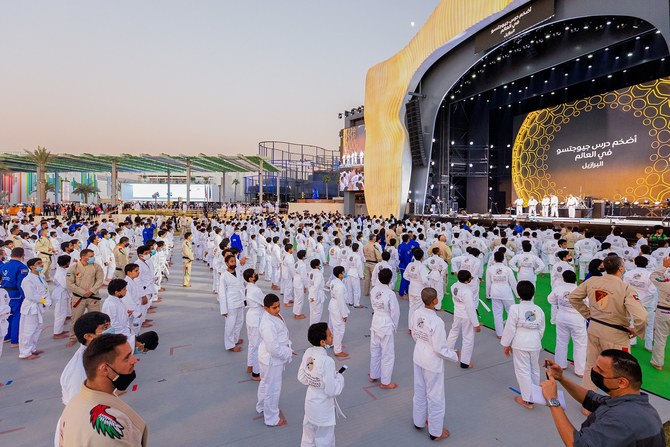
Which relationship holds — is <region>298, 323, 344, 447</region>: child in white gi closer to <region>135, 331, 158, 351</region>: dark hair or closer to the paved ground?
the paved ground

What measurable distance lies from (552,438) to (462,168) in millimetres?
29763

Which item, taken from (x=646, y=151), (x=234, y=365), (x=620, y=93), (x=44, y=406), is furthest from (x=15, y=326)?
(x=620, y=93)

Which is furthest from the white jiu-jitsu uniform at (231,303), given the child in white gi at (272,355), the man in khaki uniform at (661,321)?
the man in khaki uniform at (661,321)

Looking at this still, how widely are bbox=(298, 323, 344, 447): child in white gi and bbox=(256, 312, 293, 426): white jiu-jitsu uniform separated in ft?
2.63

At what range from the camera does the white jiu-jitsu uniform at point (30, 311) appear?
6043 millimetres

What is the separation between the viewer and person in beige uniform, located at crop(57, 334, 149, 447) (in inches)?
68.2

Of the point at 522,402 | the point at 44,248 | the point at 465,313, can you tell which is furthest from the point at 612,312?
the point at 44,248

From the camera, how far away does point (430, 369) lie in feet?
13.2

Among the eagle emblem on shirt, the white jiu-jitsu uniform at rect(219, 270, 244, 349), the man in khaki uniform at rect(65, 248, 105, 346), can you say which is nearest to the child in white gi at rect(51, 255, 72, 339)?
the man in khaki uniform at rect(65, 248, 105, 346)

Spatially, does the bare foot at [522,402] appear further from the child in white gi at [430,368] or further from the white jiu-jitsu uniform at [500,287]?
the white jiu-jitsu uniform at [500,287]

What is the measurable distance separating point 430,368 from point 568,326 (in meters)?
2.85

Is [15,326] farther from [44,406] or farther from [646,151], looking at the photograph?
[646,151]

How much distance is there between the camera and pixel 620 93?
74.8 feet

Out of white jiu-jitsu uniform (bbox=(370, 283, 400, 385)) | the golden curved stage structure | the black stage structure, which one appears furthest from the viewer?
the golden curved stage structure
